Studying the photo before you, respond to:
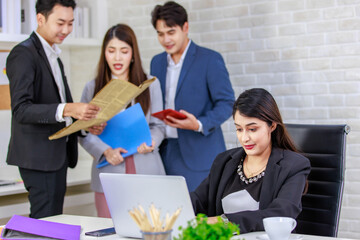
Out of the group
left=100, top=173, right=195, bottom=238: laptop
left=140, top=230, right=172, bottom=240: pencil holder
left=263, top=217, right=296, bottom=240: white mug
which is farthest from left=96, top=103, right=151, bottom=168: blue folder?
left=140, top=230, right=172, bottom=240: pencil holder

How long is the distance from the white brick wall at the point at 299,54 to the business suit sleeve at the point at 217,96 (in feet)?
1.77

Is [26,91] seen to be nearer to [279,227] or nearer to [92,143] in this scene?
[92,143]

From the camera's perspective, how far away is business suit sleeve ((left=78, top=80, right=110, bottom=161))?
2.96 m

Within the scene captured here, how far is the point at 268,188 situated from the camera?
2045 millimetres

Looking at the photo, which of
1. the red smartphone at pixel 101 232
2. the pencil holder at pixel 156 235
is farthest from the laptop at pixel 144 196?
the pencil holder at pixel 156 235

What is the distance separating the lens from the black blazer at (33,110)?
2.71m

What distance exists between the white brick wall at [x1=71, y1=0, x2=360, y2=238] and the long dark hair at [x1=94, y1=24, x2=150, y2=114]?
91 centimetres

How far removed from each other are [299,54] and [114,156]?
1347mm

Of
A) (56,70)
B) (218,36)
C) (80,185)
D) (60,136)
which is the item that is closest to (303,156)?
(60,136)

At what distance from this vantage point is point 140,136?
2.95 m

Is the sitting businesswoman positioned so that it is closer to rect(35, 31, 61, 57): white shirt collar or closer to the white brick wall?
rect(35, 31, 61, 57): white shirt collar

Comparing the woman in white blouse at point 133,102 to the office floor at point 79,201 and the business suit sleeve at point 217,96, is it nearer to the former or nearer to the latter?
the business suit sleeve at point 217,96

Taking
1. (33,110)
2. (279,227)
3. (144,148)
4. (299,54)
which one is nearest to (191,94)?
(144,148)

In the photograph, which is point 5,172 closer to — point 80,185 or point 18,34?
point 80,185
